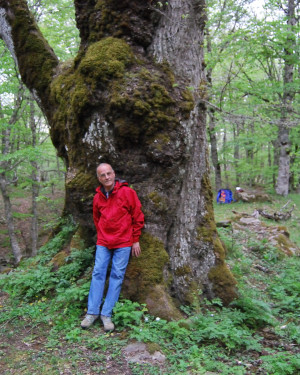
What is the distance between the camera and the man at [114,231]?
3.86 meters

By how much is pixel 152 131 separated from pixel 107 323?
2516 millimetres

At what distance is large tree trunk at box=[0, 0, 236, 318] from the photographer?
159 inches

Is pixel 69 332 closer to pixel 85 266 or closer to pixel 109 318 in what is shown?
pixel 109 318

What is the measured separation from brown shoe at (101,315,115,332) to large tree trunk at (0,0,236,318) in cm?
45

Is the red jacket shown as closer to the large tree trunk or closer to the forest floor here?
the large tree trunk

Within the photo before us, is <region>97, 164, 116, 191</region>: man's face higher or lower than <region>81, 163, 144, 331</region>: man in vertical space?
higher

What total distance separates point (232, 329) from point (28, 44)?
5.59m

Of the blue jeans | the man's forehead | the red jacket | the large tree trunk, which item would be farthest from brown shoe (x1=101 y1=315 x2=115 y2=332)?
the man's forehead

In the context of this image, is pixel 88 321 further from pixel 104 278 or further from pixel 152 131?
pixel 152 131

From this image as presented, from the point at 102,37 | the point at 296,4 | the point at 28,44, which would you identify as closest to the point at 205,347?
the point at 102,37

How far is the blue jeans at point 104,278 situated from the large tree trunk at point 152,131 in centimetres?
19

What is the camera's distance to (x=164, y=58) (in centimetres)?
431

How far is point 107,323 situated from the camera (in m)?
3.58

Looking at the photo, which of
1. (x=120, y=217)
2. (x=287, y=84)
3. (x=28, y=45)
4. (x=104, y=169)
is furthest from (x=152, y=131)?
(x=287, y=84)
